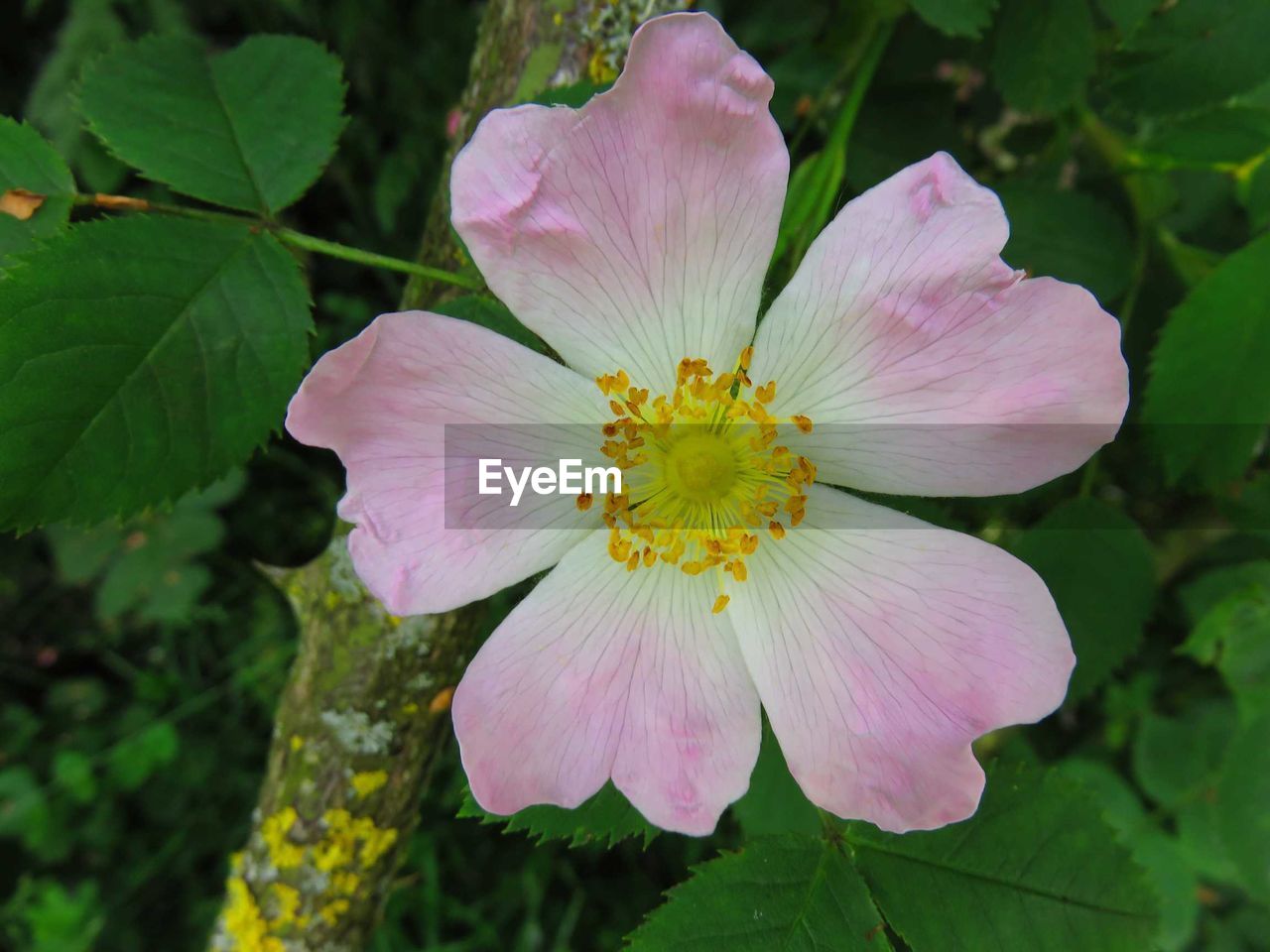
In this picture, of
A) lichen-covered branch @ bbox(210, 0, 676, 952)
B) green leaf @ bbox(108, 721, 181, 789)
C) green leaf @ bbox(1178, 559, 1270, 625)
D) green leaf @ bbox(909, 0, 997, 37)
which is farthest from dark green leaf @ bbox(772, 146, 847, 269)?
green leaf @ bbox(108, 721, 181, 789)

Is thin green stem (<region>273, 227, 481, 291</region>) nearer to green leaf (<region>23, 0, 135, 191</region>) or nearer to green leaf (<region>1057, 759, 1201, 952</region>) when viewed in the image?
green leaf (<region>23, 0, 135, 191</region>)

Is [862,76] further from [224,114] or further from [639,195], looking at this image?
[224,114]

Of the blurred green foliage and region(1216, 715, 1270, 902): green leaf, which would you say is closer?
the blurred green foliage

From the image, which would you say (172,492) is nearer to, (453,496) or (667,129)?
(453,496)

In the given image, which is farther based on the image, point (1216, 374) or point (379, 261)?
point (1216, 374)

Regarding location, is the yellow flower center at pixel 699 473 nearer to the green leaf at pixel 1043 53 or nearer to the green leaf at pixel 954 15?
the green leaf at pixel 954 15

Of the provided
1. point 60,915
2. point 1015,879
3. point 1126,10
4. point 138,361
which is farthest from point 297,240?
point 60,915

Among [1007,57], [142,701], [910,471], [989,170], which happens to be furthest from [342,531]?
[142,701]
